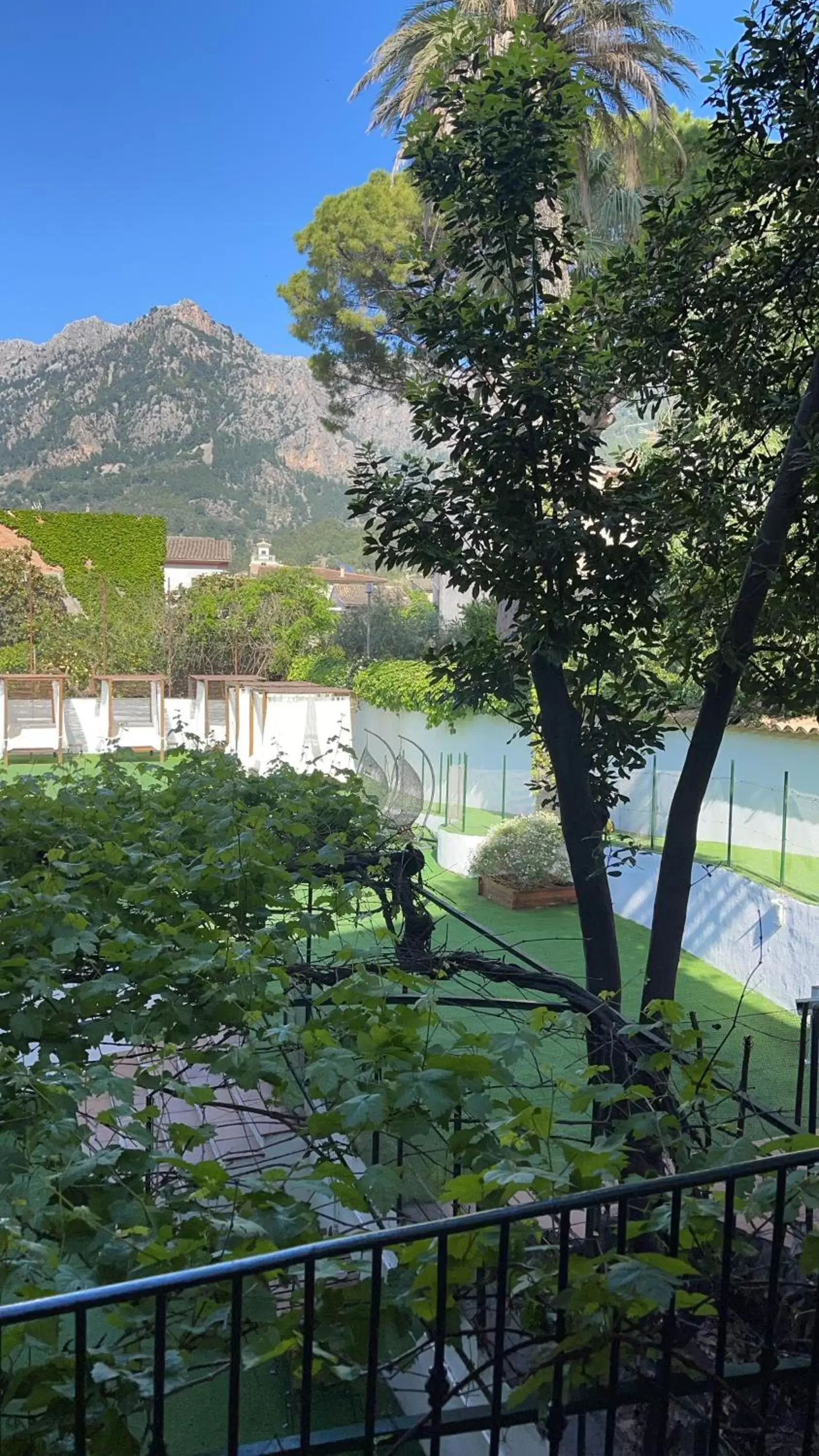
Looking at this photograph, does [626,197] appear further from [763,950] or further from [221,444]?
[221,444]

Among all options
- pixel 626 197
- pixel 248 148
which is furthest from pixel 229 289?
pixel 626 197

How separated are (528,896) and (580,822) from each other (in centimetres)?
581

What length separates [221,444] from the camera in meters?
56.9

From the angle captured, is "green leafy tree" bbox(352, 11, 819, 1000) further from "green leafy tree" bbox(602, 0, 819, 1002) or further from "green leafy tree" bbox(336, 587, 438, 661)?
"green leafy tree" bbox(336, 587, 438, 661)

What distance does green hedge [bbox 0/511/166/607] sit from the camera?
24.7m

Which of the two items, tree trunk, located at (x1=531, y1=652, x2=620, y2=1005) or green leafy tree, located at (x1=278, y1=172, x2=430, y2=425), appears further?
green leafy tree, located at (x1=278, y1=172, x2=430, y2=425)

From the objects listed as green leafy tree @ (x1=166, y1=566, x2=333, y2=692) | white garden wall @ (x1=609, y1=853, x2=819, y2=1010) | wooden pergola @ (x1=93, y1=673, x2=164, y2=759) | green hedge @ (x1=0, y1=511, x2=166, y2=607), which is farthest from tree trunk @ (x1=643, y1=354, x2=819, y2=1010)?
green hedge @ (x1=0, y1=511, x2=166, y2=607)

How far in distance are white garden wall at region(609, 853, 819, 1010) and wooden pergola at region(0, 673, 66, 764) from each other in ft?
37.4

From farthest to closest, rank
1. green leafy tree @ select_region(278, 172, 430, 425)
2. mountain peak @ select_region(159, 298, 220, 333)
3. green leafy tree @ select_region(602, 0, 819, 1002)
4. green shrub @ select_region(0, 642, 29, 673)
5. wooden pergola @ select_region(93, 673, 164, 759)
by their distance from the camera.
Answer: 1. mountain peak @ select_region(159, 298, 220, 333)
2. green shrub @ select_region(0, 642, 29, 673)
3. wooden pergola @ select_region(93, 673, 164, 759)
4. green leafy tree @ select_region(278, 172, 430, 425)
5. green leafy tree @ select_region(602, 0, 819, 1002)

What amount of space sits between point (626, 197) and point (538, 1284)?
54.3 ft

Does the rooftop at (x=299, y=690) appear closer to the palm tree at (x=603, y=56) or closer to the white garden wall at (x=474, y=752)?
the white garden wall at (x=474, y=752)

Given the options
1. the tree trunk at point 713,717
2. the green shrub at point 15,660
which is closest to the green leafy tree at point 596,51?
the tree trunk at point 713,717

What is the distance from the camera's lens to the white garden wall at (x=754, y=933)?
655 cm

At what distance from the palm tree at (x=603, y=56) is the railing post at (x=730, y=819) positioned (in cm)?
734
